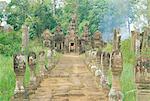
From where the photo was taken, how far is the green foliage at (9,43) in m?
23.0

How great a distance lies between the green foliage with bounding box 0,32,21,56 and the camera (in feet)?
75.5

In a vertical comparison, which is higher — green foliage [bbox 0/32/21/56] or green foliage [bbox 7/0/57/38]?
green foliage [bbox 7/0/57/38]

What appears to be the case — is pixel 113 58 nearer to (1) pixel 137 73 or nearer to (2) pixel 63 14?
(1) pixel 137 73

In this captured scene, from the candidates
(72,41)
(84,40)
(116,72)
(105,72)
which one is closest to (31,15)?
(72,41)

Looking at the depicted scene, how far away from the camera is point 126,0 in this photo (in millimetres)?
58156

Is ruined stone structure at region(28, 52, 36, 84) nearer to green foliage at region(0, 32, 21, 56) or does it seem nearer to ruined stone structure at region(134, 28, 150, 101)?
ruined stone structure at region(134, 28, 150, 101)

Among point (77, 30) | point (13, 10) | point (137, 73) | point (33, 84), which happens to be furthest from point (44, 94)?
point (77, 30)

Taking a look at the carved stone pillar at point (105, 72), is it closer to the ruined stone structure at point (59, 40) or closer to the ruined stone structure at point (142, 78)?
the ruined stone structure at point (142, 78)

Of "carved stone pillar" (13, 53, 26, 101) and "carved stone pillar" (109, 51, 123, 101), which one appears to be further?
"carved stone pillar" (13, 53, 26, 101)

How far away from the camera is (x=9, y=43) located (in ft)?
85.3

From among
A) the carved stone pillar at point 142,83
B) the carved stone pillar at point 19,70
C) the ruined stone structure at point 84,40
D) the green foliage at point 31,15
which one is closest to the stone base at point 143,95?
the carved stone pillar at point 142,83

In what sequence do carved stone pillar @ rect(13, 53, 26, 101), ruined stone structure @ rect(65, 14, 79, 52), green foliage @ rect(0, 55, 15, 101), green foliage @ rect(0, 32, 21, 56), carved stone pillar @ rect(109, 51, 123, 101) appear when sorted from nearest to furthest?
1. carved stone pillar @ rect(109, 51, 123, 101)
2. carved stone pillar @ rect(13, 53, 26, 101)
3. green foliage @ rect(0, 55, 15, 101)
4. green foliage @ rect(0, 32, 21, 56)
5. ruined stone structure @ rect(65, 14, 79, 52)

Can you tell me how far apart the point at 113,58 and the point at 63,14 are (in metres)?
47.8

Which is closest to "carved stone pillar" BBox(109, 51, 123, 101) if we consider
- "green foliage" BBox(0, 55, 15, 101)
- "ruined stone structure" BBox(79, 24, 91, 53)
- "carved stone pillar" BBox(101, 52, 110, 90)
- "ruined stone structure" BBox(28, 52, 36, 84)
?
"green foliage" BBox(0, 55, 15, 101)
